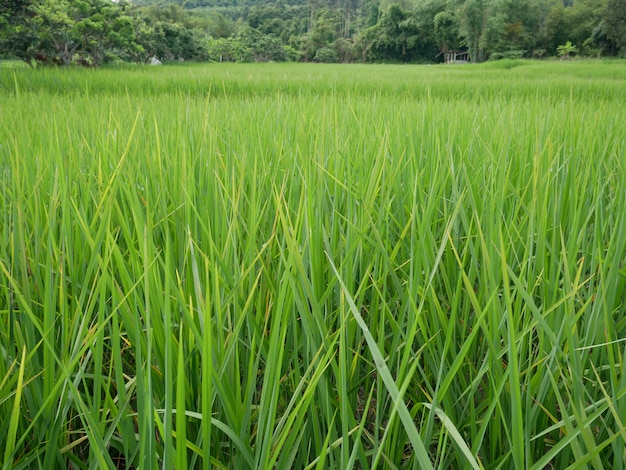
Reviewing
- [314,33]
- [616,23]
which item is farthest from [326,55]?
[616,23]

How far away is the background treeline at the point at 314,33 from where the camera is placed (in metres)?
7.49

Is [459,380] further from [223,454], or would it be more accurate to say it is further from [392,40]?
[392,40]

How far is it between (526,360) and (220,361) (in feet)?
1.00

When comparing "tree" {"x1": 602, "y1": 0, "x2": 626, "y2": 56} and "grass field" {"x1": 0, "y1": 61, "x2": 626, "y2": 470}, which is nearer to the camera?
"grass field" {"x1": 0, "y1": 61, "x2": 626, "y2": 470}

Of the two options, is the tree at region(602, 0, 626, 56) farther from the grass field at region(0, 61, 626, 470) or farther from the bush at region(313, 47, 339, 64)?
the grass field at region(0, 61, 626, 470)

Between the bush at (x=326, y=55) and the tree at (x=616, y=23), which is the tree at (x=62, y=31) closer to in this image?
the tree at (x=616, y=23)

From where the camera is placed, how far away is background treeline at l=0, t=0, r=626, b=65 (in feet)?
24.6

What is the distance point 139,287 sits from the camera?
0.45m

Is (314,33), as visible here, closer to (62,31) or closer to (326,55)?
(326,55)

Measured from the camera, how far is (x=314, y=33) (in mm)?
34250

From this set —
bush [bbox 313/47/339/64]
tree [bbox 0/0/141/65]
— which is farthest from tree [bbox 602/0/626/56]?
tree [bbox 0/0/141/65]

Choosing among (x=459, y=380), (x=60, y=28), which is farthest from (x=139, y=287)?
(x=60, y=28)

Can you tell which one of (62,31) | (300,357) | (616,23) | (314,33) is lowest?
(300,357)

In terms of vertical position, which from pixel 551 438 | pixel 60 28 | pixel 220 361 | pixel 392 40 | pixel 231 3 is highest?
pixel 231 3
